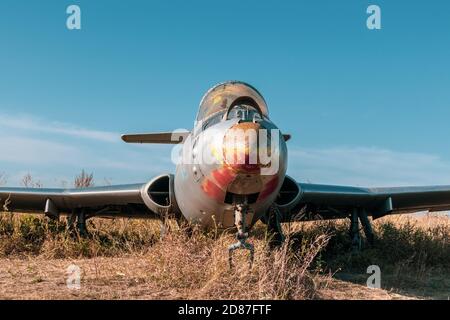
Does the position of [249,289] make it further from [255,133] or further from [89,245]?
[89,245]

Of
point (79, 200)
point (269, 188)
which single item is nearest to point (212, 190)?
point (269, 188)

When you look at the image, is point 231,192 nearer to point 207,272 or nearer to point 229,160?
point 229,160

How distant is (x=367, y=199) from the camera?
11.0 meters

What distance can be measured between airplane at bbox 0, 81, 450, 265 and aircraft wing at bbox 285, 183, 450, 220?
23mm

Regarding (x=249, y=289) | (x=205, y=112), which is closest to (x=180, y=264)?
(x=249, y=289)

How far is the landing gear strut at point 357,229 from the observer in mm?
10867

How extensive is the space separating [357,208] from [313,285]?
5980mm

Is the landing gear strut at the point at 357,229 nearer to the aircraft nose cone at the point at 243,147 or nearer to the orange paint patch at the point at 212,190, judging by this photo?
the orange paint patch at the point at 212,190

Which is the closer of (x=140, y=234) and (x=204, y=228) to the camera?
(x=204, y=228)

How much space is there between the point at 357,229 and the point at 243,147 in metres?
6.78

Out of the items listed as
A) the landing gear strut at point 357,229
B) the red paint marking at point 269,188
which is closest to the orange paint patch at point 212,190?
the red paint marking at point 269,188

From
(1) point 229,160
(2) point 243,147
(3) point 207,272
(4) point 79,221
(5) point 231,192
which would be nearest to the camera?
(2) point 243,147
